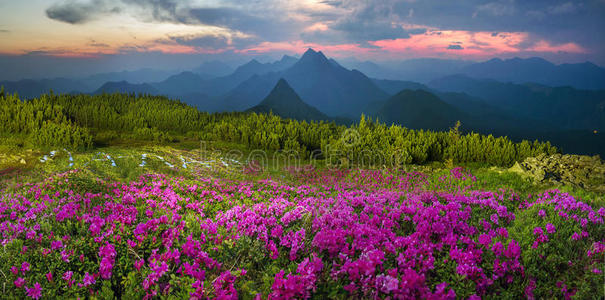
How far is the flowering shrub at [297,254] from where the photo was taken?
10.0 ft

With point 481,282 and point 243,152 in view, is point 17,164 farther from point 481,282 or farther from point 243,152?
point 481,282

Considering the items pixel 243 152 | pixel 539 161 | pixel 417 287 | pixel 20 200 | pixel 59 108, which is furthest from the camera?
pixel 243 152

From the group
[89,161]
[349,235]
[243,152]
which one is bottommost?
[243,152]

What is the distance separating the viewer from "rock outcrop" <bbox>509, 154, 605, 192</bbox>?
35.8 ft

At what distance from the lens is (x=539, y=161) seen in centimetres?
1333

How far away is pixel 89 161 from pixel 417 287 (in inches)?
448

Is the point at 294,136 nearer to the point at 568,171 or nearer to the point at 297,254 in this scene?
the point at 568,171

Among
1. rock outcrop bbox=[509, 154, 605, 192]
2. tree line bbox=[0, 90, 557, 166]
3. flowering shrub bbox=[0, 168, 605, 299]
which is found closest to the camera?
flowering shrub bbox=[0, 168, 605, 299]

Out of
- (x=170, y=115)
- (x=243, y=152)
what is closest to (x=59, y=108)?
(x=170, y=115)

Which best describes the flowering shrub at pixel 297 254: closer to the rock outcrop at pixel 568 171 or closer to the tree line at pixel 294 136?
the rock outcrop at pixel 568 171

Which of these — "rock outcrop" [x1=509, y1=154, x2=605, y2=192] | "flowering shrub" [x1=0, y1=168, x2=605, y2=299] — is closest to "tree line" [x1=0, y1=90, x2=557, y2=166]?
"rock outcrop" [x1=509, y1=154, x2=605, y2=192]

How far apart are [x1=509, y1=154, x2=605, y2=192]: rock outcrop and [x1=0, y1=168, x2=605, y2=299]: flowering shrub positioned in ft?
22.4

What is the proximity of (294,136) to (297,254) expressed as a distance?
18086mm

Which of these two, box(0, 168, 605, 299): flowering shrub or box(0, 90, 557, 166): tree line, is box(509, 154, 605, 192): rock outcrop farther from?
box(0, 168, 605, 299): flowering shrub
